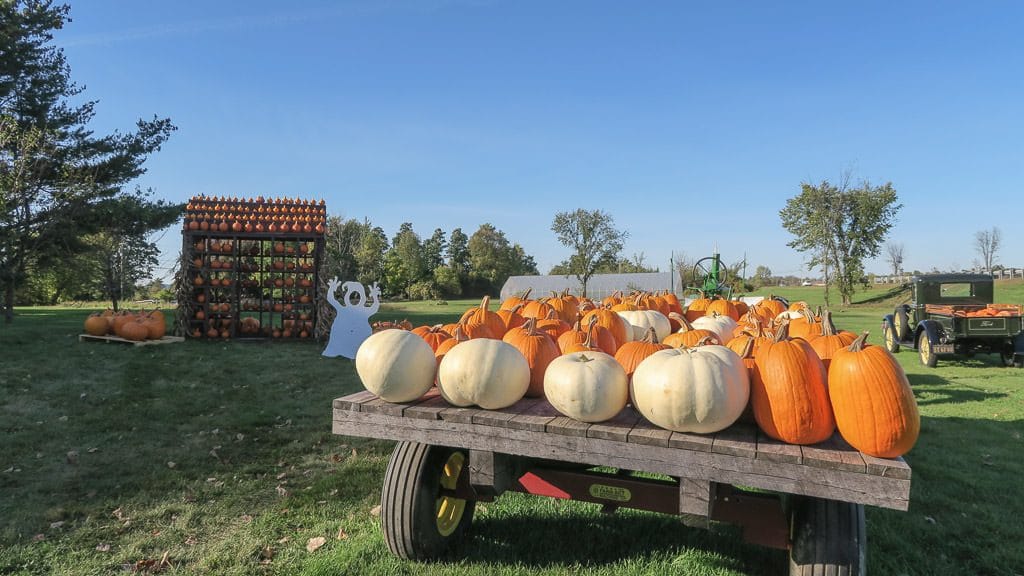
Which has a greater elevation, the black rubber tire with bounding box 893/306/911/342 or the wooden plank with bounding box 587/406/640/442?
the wooden plank with bounding box 587/406/640/442

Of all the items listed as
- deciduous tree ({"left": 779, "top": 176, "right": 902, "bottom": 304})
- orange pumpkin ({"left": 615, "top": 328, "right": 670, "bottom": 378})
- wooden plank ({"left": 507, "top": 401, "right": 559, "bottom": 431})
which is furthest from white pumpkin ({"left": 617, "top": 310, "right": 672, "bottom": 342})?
deciduous tree ({"left": 779, "top": 176, "right": 902, "bottom": 304})

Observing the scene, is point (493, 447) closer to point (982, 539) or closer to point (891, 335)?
point (982, 539)

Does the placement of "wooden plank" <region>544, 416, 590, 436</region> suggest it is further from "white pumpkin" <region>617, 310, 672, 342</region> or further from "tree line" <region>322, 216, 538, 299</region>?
"tree line" <region>322, 216, 538, 299</region>

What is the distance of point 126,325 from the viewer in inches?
436

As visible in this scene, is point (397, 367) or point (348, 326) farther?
point (348, 326)

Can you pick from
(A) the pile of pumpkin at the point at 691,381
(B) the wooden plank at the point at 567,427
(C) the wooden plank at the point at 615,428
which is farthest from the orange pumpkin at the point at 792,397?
(B) the wooden plank at the point at 567,427

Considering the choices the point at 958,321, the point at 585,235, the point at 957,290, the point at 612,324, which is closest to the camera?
the point at 612,324

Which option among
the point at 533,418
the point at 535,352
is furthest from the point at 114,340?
the point at 533,418

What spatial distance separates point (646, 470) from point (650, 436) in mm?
123

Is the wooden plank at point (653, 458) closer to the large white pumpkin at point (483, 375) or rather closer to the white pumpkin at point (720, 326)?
the large white pumpkin at point (483, 375)

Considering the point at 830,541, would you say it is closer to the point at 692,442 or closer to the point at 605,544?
the point at 692,442

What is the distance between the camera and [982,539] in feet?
11.5

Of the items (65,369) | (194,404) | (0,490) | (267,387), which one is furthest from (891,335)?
(65,369)

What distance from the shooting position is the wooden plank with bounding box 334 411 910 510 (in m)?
1.74
